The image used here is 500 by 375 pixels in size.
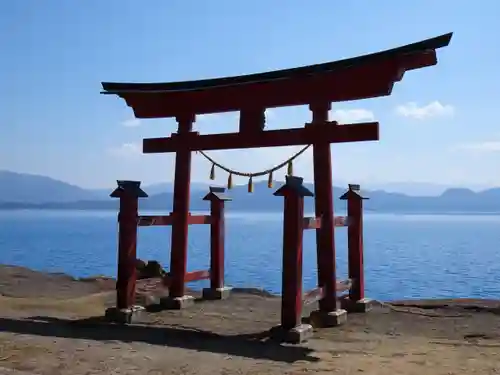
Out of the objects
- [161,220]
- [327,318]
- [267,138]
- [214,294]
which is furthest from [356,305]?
[161,220]

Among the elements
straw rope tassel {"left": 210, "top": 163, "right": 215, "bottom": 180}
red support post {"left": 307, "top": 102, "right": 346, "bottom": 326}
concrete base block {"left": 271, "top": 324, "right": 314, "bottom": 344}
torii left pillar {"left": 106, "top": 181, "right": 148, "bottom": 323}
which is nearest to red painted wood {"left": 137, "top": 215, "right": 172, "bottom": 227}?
torii left pillar {"left": 106, "top": 181, "right": 148, "bottom": 323}

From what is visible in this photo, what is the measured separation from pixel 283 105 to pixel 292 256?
2.33 meters

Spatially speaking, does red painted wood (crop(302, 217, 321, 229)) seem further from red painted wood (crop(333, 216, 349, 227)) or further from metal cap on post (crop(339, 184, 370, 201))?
metal cap on post (crop(339, 184, 370, 201))

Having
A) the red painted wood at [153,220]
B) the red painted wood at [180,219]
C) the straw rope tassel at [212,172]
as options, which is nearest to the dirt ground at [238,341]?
the red painted wood at [180,219]

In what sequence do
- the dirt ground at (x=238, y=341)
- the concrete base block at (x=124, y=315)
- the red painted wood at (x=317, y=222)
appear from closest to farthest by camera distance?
the dirt ground at (x=238, y=341)
the red painted wood at (x=317, y=222)
the concrete base block at (x=124, y=315)

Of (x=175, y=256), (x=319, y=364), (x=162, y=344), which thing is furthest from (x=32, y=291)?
(x=319, y=364)

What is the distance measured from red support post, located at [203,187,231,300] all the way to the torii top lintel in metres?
1.94

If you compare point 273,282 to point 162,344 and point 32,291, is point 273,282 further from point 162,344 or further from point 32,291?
point 162,344

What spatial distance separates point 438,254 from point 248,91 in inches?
1574

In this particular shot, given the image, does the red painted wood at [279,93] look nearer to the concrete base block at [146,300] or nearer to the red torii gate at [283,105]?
the red torii gate at [283,105]

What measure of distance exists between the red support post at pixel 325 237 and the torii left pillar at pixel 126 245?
2.63m

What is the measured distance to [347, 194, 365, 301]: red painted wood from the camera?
8.99 meters

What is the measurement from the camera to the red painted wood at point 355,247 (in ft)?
29.5

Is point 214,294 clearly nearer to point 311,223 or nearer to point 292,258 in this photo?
point 311,223
